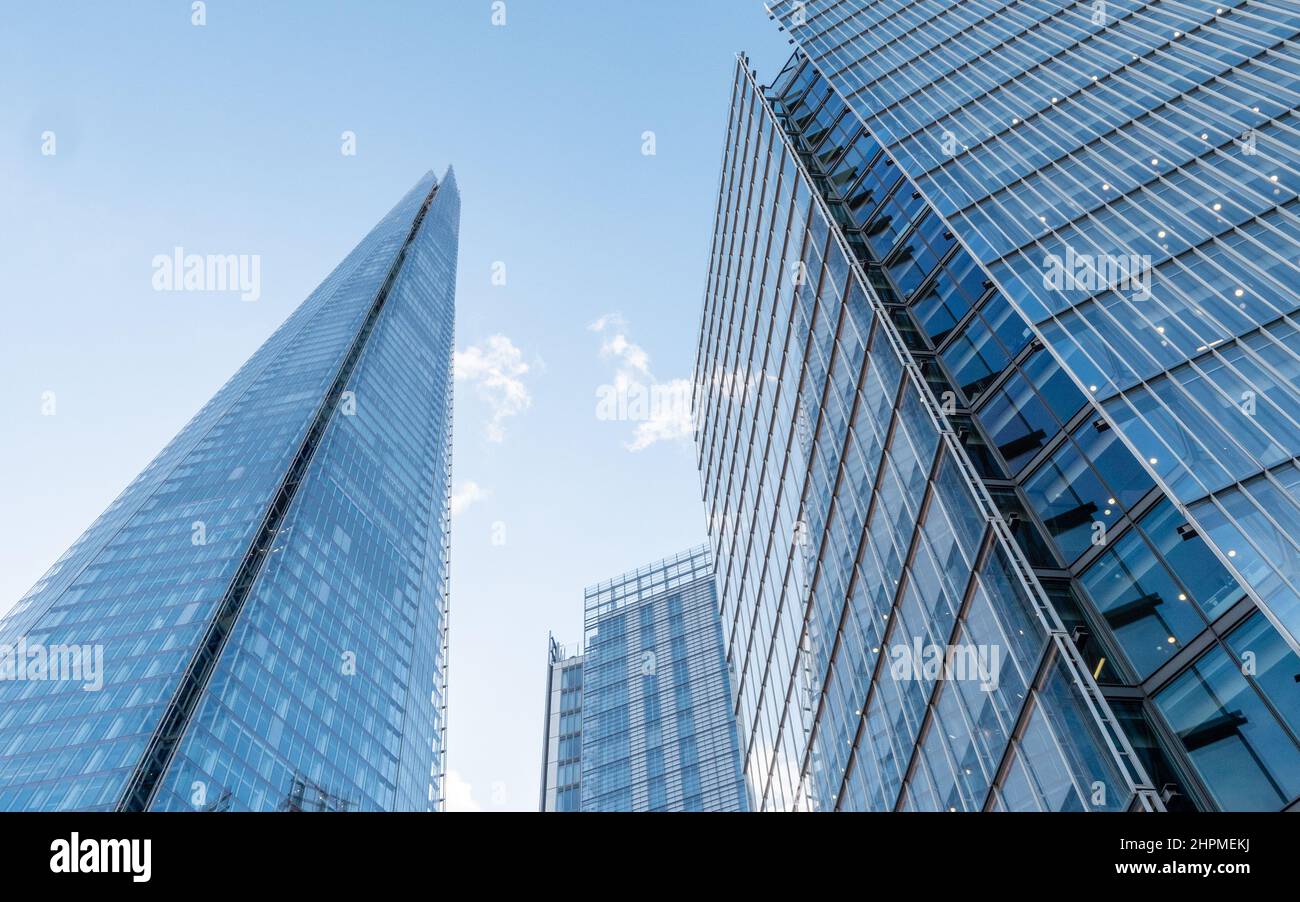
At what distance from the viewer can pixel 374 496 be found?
11019 cm

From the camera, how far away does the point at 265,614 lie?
78.9 m

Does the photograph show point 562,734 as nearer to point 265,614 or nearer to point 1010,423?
point 265,614

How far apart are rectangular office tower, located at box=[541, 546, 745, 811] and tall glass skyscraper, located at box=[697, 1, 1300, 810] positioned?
1595 inches

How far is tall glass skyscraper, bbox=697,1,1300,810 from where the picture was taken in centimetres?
1944

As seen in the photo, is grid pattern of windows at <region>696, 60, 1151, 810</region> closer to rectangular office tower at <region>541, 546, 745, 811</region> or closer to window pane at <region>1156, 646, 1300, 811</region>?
window pane at <region>1156, 646, 1300, 811</region>

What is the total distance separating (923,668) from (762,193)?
2896cm

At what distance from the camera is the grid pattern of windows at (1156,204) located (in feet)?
64.1

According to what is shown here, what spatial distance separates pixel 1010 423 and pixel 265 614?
67.1 m

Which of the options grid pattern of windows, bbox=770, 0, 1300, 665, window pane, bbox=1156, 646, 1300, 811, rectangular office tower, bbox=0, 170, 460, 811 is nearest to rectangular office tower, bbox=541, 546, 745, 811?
rectangular office tower, bbox=0, 170, 460, 811

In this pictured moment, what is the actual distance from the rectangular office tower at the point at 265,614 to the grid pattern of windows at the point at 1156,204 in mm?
57372

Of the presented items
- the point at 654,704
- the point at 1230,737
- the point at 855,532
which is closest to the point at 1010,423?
the point at 855,532

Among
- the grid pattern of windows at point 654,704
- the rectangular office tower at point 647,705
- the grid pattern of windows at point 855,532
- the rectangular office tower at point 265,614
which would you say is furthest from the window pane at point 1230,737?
the rectangular office tower at point 647,705

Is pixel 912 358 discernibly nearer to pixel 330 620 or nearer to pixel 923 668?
pixel 923 668
